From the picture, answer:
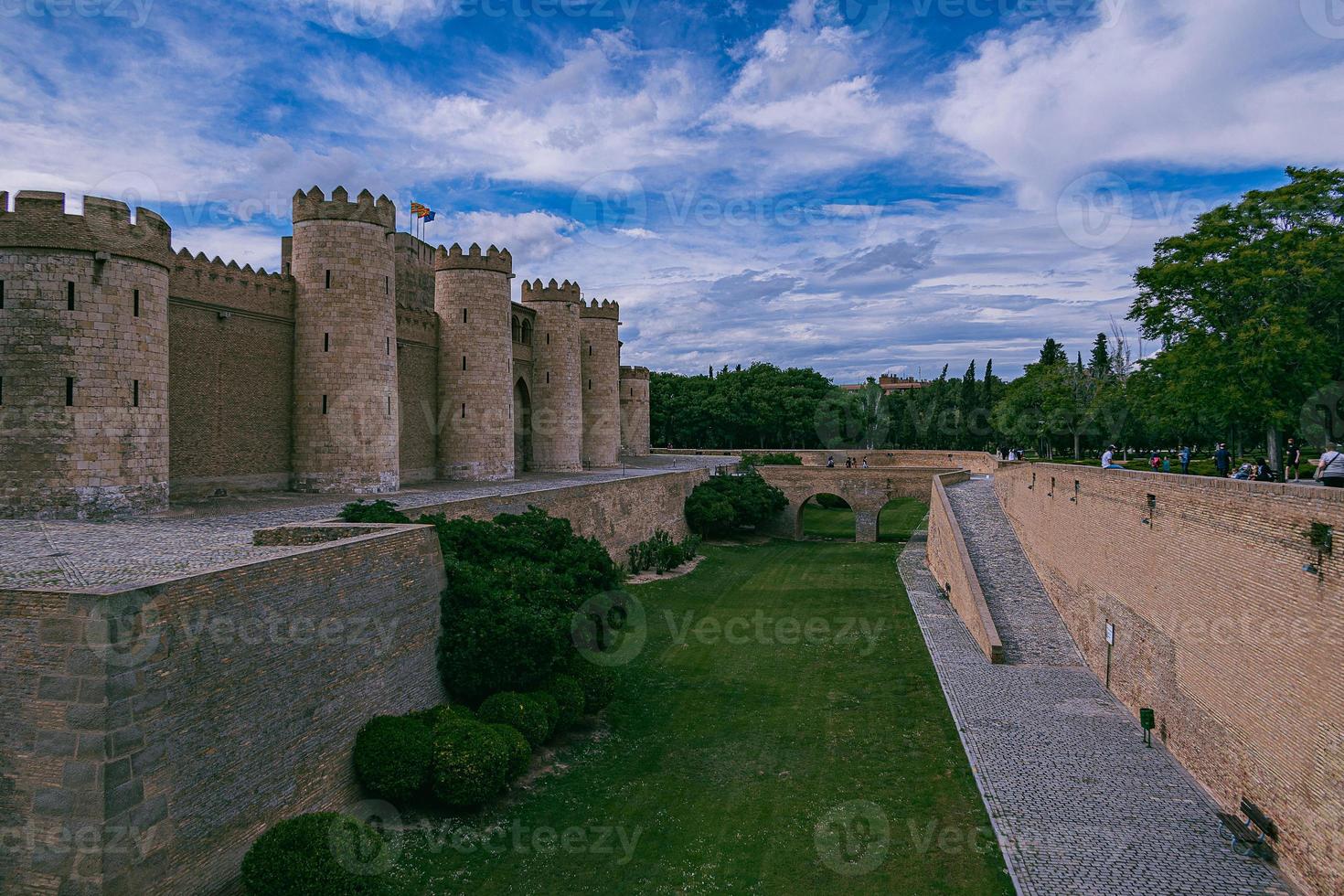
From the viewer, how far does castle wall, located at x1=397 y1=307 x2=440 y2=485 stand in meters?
27.5

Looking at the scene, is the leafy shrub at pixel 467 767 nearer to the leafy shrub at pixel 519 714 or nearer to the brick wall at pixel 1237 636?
the leafy shrub at pixel 519 714

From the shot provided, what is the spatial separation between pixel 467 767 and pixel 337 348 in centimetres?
1430

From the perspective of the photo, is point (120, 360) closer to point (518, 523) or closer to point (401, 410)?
point (518, 523)

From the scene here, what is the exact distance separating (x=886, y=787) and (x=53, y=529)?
1430 centimetres

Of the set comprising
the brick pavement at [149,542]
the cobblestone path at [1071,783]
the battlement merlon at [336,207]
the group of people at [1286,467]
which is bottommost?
the cobblestone path at [1071,783]

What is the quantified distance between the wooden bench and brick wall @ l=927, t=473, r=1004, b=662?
27.5 ft

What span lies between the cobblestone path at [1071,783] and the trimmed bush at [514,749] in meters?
6.93

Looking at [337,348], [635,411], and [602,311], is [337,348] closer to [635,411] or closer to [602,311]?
[602,311]

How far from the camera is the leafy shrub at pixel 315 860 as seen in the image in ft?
29.6

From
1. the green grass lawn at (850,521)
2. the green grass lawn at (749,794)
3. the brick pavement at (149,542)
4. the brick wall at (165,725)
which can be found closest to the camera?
the brick wall at (165,725)

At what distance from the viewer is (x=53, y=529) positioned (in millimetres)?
13969

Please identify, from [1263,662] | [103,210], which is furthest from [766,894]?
[103,210]

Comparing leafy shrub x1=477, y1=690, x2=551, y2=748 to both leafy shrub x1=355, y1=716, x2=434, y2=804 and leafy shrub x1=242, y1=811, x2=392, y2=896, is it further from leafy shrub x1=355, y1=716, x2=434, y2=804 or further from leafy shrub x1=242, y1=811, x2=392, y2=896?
leafy shrub x1=242, y1=811, x2=392, y2=896

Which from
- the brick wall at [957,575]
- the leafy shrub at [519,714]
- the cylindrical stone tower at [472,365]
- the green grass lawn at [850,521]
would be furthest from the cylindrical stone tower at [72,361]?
the green grass lawn at [850,521]
